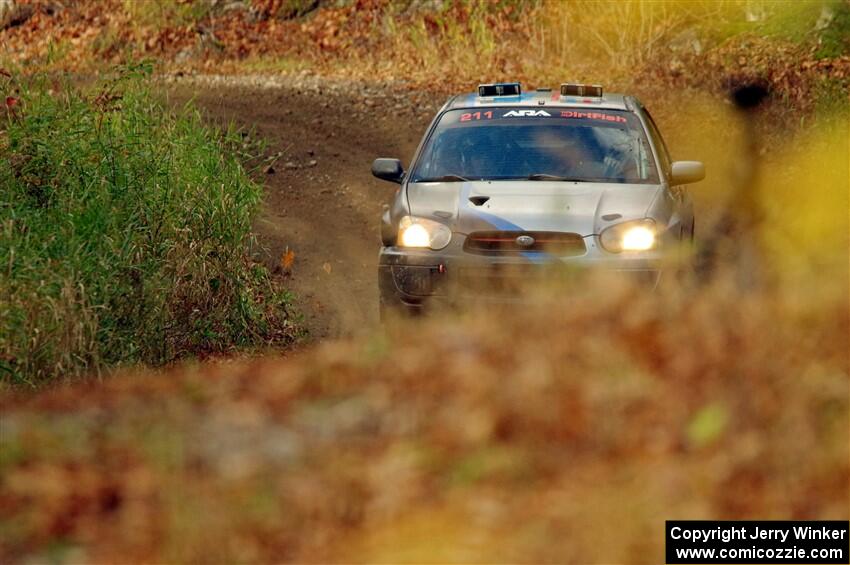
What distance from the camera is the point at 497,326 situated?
6.66 m

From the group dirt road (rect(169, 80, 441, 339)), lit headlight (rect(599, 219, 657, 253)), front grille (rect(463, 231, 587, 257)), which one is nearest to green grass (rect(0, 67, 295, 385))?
dirt road (rect(169, 80, 441, 339))

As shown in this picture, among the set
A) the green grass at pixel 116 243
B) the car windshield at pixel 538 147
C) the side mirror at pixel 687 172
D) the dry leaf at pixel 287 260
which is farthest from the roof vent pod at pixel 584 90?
the dry leaf at pixel 287 260

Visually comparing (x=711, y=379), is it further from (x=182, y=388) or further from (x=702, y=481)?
(x=182, y=388)

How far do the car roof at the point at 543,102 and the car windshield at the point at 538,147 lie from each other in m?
0.07

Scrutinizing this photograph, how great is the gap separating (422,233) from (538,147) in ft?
5.04

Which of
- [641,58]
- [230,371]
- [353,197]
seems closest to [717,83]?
[641,58]

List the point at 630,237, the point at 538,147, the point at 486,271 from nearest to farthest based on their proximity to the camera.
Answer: the point at 486,271, the point at 630,237, the point at 538,147

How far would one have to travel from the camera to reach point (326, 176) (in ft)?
47.5

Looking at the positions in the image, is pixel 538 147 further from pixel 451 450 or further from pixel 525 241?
pixel 451 450

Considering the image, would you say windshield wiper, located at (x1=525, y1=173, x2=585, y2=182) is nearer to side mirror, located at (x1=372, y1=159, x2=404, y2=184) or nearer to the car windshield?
the car windshield

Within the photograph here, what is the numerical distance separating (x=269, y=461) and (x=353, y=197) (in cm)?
944

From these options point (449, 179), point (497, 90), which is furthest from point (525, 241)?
point (497, 90)

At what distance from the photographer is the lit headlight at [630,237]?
7489 mm

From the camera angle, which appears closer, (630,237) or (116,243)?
(630,237)
